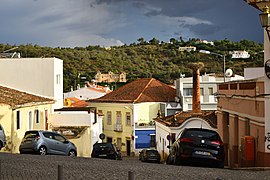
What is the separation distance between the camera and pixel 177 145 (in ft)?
69.5

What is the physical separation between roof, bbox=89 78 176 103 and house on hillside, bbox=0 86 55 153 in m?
20.8

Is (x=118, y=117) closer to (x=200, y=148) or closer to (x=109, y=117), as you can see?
(x=109, y=117)

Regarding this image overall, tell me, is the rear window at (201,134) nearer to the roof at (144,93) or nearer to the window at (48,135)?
the window at (48,135)

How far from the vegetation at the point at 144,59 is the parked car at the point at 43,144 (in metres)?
65.7

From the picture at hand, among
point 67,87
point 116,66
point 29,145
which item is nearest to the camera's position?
point 29,145

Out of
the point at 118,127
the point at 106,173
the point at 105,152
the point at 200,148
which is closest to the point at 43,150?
the point at 105,152

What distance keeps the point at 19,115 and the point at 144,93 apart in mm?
30681

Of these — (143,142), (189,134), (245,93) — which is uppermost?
(245,93)

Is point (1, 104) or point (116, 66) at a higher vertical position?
point (116, 66)

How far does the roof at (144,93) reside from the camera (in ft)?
219

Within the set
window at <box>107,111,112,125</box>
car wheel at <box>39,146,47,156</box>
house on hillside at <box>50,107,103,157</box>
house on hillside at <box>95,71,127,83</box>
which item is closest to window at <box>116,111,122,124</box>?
window at <box>107,111,112,125</box>

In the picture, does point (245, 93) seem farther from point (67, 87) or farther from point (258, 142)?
point (67, 87)

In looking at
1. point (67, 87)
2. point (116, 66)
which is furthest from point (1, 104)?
point (116, 66)

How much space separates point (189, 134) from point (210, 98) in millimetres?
43530
